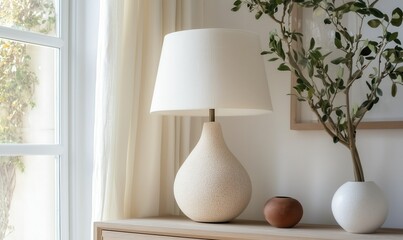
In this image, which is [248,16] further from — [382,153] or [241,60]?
[382,153]

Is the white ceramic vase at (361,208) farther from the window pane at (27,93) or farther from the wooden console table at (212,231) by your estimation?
the window pane at (27,93)

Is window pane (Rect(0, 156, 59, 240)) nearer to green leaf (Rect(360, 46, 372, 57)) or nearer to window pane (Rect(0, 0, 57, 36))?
window pane (Rect(0, 0, 57, 36))

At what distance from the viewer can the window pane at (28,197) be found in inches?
68.6

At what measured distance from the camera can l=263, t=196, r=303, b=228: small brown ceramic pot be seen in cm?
156

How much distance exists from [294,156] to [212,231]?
479 mm

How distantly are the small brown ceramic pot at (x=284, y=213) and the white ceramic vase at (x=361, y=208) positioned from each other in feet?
0.38

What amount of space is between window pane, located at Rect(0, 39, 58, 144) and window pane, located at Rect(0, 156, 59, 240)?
0.24 ft

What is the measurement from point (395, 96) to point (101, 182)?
91 centimetres

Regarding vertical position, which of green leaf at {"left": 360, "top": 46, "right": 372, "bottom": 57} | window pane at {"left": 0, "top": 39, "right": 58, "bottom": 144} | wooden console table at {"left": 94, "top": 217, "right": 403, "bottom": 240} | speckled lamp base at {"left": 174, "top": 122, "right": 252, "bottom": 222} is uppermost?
green leaf at {"left": 360, "top": 46, "right": 372, "bottom": 57}

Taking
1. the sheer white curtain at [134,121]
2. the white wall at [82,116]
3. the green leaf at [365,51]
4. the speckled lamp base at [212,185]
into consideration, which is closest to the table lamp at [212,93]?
the speckled lamp base at [212,185]

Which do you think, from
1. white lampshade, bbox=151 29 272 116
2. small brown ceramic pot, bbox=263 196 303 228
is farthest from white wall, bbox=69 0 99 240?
small brown ceramic pot, bbox=263 196 303 228

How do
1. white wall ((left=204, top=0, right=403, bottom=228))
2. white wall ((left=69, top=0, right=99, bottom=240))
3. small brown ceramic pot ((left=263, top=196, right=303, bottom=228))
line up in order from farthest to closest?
1. white wall ((left=69, top=0, right=99, bottom=240))
2. white wall ((left=204, top=0, right=403, bottom=228))
3. small brown ceramic pot ((left=263, top=196, right=303, bottom=228))

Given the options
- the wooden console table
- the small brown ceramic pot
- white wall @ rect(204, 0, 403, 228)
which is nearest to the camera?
the wooden console table

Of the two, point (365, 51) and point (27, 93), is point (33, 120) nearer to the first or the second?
point (27, 93)
